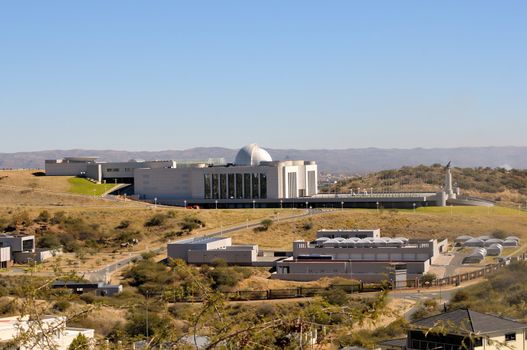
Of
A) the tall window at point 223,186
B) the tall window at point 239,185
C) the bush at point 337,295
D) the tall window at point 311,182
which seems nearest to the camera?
the bush at point 337,295

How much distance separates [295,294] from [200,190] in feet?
143

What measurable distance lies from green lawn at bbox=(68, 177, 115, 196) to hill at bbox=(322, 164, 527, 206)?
39904 mm

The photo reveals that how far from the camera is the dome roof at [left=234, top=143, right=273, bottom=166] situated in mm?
101438

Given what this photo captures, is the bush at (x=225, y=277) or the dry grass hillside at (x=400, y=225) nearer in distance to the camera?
the bush at (x=225, y=277)

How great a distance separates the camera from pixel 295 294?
54.1 metres

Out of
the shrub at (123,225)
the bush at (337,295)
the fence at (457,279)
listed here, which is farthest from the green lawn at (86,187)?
the bush at (337,295)

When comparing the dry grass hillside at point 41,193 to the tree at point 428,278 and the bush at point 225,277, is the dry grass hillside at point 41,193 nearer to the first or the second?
the bush at point 225,277

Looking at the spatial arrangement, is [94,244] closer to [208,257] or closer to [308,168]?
[208,257]

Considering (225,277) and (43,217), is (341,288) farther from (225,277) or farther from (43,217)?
(43,217)

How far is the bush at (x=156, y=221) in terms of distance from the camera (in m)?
82.4

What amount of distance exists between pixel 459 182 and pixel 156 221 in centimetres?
6932

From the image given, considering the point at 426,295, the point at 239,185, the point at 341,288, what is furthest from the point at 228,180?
the point at 426,295

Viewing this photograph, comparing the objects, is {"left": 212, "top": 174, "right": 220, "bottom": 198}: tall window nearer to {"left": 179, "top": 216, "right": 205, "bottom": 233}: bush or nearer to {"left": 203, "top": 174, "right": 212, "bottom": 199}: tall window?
{"left": 203, "top": 174, "right": 212, "bottom": 199}: tall window

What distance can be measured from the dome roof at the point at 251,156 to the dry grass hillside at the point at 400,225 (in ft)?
59.4
